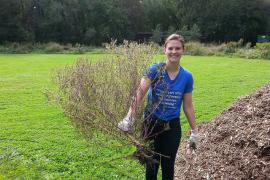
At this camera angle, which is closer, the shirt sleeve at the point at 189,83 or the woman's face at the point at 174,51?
the woman's face at the point at 174,51

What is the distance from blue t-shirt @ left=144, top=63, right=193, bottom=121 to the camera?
3.40m

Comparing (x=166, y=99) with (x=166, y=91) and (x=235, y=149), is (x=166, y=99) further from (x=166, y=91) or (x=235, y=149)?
(x=235, y=149)

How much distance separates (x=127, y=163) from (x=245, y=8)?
42130 millimetres

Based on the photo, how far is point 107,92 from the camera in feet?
11.9

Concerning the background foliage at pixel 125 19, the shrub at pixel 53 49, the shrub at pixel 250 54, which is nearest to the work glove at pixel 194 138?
the shrub at pixel 250 54

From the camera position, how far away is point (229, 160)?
13.7 feet

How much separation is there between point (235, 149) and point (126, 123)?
155 cm

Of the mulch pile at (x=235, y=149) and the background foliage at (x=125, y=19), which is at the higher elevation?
the background foliage at (x=125, y=19)

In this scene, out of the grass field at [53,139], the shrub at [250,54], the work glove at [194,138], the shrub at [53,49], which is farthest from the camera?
the shrub at [53,49]

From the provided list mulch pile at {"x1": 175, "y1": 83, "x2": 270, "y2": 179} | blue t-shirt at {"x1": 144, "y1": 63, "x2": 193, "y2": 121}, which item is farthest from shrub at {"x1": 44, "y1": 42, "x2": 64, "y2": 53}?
blue t-shirt at {"x1": 144, "y1": 63, "x2": 193, "y2": 121}

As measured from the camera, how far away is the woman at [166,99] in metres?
3.39

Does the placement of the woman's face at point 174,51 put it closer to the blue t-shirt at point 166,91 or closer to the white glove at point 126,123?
the blue t-shirt at point 166,91

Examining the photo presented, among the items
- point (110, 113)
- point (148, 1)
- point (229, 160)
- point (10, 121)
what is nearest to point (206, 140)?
point (229, 160)

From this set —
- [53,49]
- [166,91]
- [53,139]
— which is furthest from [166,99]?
[53,49]
